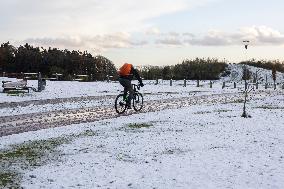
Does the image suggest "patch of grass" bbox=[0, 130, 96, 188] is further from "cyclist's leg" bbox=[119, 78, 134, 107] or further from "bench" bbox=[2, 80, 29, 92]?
"bench" bbox=[2, 80, 29, 92]

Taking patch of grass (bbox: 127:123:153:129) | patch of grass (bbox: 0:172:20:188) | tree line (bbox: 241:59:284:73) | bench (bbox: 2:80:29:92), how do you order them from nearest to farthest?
patch of grass (bbox: 0:172:20:188) → patch of grass (bbox: 127:123:153:129) → bench (bbox: 2:80:29:92) → tree line (bbox: 241:59:284:73)

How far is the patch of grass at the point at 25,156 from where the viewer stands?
A: 7.46 m

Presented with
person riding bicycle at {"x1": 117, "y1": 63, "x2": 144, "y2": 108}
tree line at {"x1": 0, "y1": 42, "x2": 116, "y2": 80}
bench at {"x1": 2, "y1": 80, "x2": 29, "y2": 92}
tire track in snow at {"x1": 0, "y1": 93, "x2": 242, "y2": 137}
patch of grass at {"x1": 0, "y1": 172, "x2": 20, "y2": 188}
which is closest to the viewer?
patch of grass at {"x1": 0, "y1": 172, "x2": 20, "y2": 188}

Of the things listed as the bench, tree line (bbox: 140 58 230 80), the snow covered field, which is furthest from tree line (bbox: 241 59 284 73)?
the snow covered field

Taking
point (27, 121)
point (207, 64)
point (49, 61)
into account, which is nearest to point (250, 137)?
point (27, 121)

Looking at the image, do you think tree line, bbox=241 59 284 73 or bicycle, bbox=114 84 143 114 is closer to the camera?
bicycle, bbox=114 84 143 114

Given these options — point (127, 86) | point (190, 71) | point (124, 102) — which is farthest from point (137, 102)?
point (190, 71)

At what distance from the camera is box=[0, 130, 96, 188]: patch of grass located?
746 centimetres

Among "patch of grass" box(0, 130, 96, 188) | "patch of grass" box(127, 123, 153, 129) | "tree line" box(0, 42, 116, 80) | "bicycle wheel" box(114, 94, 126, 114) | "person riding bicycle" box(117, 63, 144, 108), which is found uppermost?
"tree line" box(0, 42, 116, 80)

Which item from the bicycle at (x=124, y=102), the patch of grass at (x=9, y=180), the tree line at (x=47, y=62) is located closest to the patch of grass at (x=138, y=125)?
the bicycle at (x=124, y=102)

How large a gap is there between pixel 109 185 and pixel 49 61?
53067 millimetres

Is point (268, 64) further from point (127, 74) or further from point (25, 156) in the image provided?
point (25, 156)

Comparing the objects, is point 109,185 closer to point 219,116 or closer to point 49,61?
point 219,116

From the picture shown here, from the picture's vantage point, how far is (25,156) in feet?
30.0
